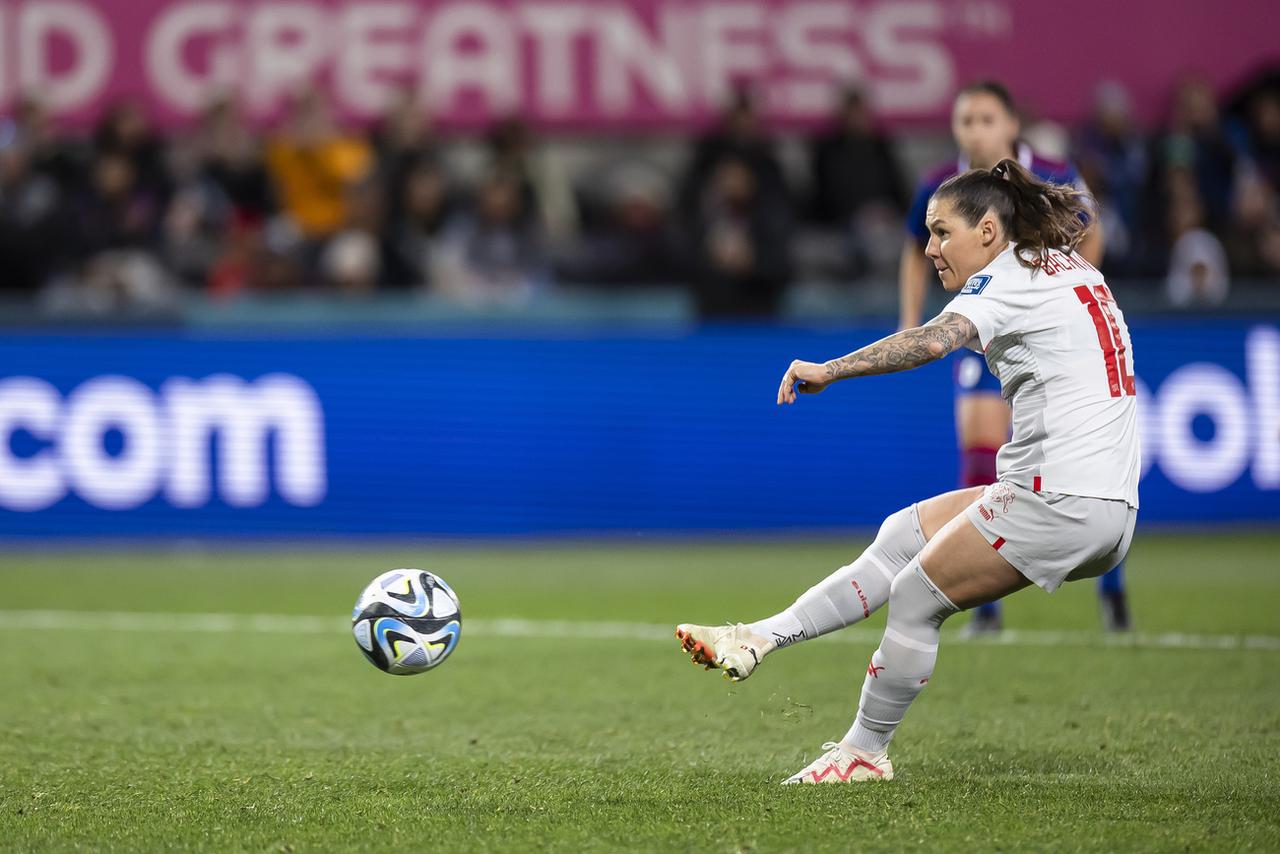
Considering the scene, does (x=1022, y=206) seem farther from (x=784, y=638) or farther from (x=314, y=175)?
(x=314, y=175)

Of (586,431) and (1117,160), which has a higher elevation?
(1117,160)

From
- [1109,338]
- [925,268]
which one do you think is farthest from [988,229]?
[925,268]

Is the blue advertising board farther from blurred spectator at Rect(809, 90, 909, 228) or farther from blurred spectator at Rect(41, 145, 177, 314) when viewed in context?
blurred spectator at Rect(809, 90, 909, 228)

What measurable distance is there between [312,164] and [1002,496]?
10.7m

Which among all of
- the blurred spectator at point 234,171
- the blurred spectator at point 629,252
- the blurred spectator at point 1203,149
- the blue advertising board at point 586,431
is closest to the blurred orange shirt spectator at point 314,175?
the blurred spectator at point 234,171

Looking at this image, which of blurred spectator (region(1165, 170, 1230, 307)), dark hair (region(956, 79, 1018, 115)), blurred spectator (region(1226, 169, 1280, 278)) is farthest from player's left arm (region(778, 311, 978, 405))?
blurred spectator (region(1226, 169, 1280, 278))

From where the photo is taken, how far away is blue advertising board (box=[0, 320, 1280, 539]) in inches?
478

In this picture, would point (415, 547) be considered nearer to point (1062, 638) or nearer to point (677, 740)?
point (1062, 638)

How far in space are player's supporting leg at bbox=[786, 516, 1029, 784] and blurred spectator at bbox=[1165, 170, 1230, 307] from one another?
9374 mm

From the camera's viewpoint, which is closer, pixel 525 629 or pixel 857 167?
pixel 525 629

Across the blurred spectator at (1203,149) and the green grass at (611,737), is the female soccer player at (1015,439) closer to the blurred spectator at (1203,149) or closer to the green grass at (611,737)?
the green grass at (611,737)

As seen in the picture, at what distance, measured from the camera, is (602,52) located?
51.9ft

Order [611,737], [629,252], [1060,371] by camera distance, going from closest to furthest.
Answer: [1060,371] < [611,737] < [629,252]

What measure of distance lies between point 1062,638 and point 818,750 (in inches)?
114
